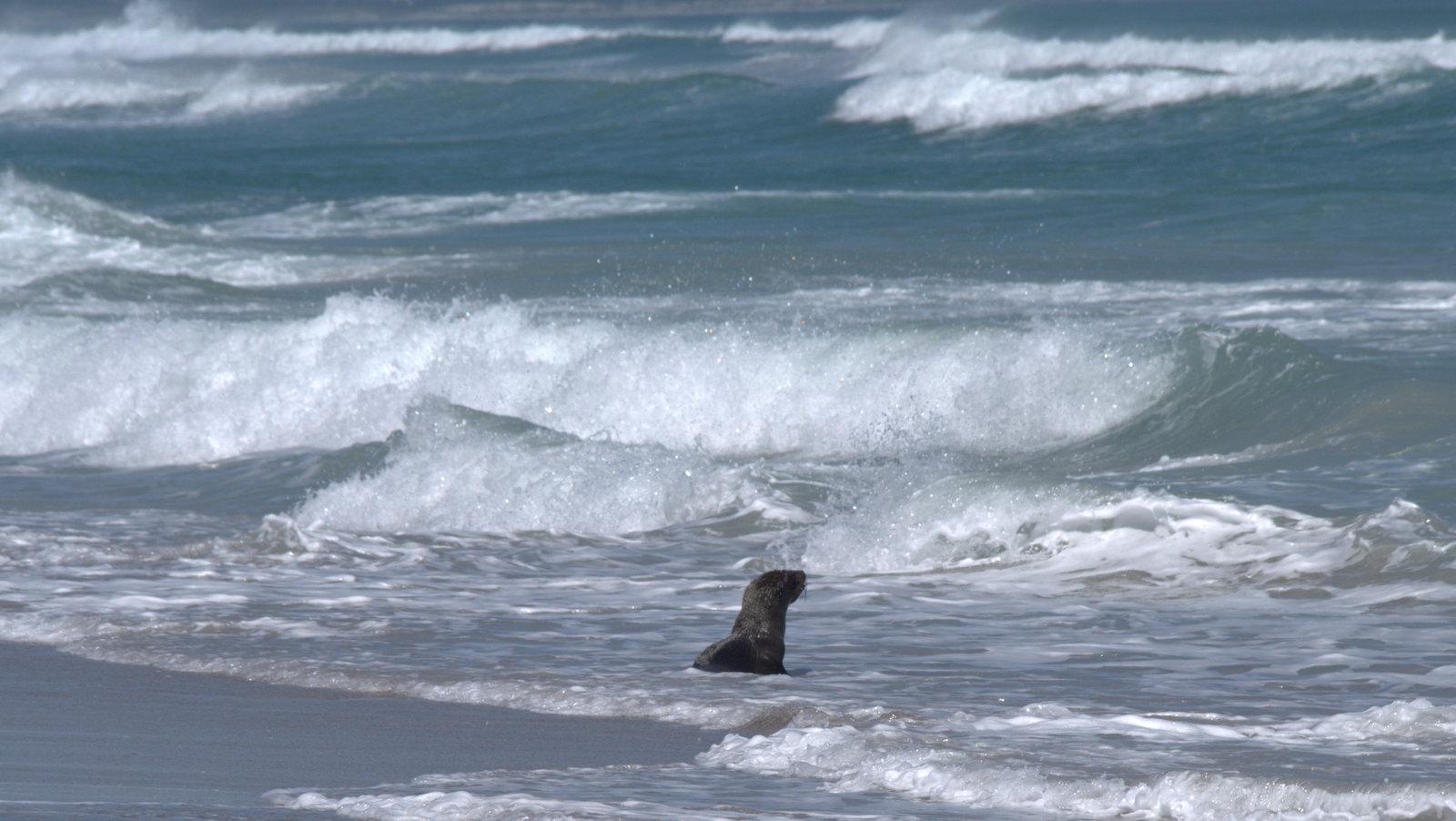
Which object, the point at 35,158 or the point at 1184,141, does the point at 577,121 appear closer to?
the point at 35,158

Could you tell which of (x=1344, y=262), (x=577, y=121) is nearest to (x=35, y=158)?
(x=577, y=121)

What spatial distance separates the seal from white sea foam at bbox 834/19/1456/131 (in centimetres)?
2843

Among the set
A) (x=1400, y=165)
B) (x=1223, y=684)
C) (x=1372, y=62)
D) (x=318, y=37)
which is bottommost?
(x=1223, y=684)

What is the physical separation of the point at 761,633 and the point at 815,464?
15.3 ft

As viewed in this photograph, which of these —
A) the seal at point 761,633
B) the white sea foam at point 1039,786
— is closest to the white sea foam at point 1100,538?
the seal at point 761,633

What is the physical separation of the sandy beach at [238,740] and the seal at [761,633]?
545 millimetres

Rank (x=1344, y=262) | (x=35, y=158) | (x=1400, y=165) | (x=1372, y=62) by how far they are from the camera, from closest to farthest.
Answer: (x=1344, y=262), (x=1400, y=165), (x=1372, y=62), (x=35, y=158)

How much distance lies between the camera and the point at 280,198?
29062 mm

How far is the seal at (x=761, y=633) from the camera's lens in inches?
222

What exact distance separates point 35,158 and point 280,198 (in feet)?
42.1

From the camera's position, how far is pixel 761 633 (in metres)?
5.66

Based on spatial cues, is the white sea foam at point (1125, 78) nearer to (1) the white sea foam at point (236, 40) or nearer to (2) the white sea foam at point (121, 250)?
(2) the white sea foam at point (121, 250)

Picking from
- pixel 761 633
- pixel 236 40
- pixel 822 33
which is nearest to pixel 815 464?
pixel 761 633

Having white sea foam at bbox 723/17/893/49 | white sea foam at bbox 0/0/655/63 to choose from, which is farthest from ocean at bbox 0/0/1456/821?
white sea foam at bbox 0/0/655/63
